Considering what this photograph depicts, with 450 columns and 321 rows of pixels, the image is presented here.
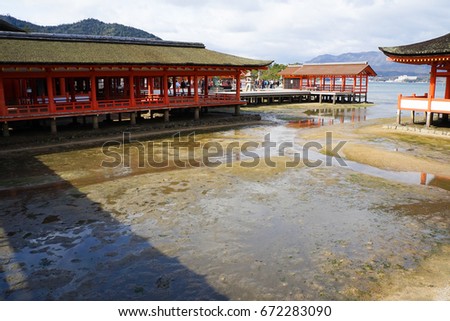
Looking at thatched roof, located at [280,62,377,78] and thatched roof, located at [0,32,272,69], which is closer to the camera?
thatched roof, located at [0,32,272,69]

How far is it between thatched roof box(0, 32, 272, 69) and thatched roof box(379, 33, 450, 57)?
10153 mm

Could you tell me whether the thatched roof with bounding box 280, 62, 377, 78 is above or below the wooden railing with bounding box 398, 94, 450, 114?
above

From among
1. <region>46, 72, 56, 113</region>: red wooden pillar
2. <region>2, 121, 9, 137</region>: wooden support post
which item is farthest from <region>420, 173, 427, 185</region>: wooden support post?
<region>2, 121, 9, 137</region>: wooden support post

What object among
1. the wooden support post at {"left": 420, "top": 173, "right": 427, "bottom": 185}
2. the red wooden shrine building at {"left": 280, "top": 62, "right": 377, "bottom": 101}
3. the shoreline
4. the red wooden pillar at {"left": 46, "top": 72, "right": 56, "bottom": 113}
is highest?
the red wooden shrine building at {"left": 280, "top": 62, "right": 377, "bottom": 101}

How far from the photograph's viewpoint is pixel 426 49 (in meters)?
23.6

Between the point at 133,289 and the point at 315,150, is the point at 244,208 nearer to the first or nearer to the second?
the point at 133,289

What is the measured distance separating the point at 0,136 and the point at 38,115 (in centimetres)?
239

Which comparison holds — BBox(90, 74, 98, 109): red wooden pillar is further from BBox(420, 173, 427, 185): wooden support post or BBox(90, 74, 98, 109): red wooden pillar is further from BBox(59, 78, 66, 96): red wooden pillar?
BBox(420, 173, 427, 185): wooden support post

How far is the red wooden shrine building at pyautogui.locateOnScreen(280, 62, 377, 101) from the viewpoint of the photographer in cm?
4944

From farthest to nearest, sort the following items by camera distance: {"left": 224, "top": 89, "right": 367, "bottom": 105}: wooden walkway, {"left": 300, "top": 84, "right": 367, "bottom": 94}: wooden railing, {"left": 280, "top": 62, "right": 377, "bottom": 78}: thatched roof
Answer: {"left": 300, "top": 84, "right": 367, "bottom": 94}: wooden railing → {"left": 280, "top": 62, "right": 377, "bottom": 78}: thatched roof → {"left": 224, "top": 89, "right": 367, "bottom": 105}: wooden walkway

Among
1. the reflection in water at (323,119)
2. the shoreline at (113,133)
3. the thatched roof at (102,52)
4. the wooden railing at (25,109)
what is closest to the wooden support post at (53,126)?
the shoreline at (113,133)

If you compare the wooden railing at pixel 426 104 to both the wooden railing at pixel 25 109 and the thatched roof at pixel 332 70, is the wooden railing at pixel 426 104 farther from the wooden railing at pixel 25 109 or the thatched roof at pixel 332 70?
the wooden railing at pixel 25 109

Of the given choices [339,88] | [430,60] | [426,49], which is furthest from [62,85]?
[339,88]

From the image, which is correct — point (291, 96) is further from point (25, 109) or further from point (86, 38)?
point (25, 109)
